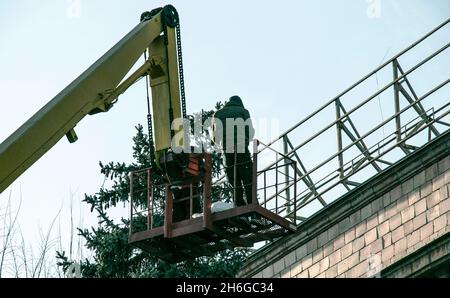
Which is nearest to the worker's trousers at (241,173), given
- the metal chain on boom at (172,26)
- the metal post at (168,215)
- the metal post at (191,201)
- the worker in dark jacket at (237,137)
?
the worker in dark jacket at (237,137)

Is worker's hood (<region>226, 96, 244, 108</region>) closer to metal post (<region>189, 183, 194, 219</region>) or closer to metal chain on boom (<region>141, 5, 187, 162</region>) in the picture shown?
metal chain on boom (<region>141, 5, 187, 162</region>)

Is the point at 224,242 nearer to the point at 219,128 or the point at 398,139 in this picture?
the point at 219,128

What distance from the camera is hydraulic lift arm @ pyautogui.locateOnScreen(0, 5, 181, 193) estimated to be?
18156 mm

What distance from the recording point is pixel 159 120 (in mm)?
21578

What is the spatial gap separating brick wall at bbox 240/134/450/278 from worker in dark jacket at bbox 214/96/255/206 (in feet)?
9.36

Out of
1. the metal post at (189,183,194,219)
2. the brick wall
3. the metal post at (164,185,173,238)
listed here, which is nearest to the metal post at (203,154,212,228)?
the metal post at (189,183,194,219)

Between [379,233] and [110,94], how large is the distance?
5375 millimetres

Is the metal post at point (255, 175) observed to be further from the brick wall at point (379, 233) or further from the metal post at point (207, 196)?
the brick wall at point (379, 233)

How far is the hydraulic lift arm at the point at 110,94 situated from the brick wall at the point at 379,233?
151 inches

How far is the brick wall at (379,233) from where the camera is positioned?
2145 cm
